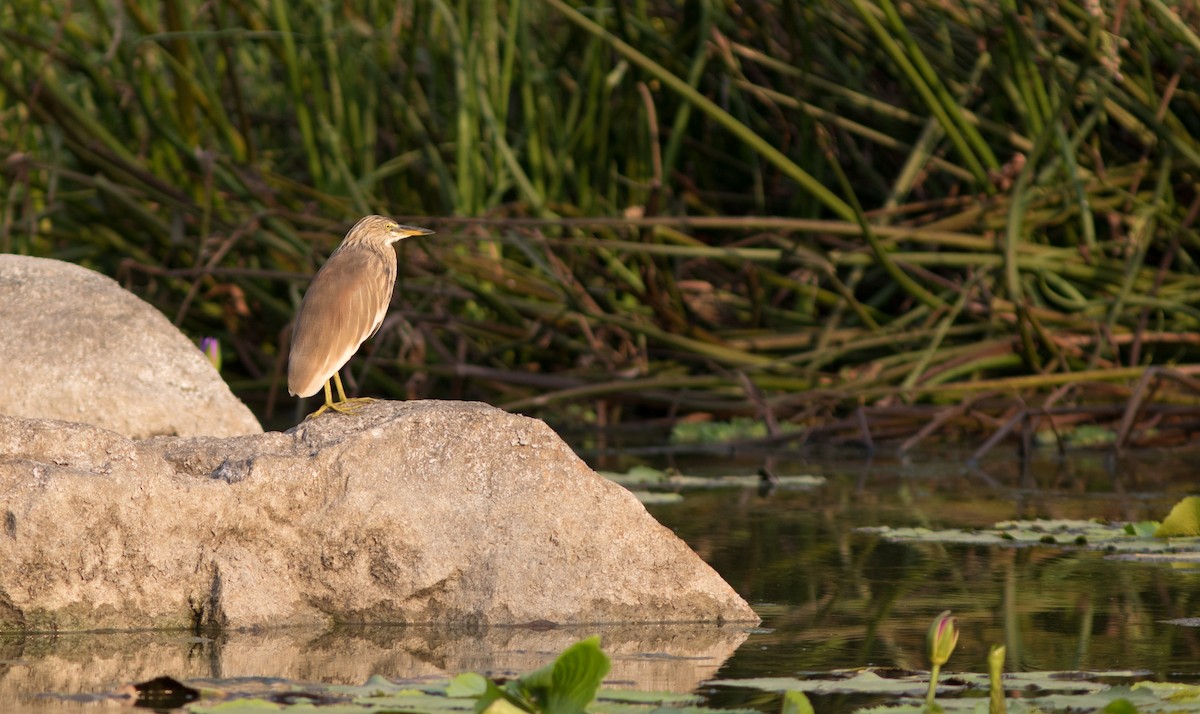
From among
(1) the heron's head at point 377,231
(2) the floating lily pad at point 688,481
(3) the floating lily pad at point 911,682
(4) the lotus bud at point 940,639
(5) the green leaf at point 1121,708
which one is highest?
(1) the heron's head at point 377,231

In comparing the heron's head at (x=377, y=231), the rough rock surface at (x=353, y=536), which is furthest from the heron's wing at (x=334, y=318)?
the rough rock surface at (x=353, y=536)

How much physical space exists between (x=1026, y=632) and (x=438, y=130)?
7.48 metres

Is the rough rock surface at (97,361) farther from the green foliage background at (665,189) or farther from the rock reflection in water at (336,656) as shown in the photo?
the green foliage background at (665,189)

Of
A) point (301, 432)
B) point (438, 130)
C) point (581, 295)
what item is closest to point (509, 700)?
point (301, 432)

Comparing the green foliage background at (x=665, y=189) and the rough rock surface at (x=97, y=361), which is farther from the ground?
the green foliage background at (x=665, y=189)

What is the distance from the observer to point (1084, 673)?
10.1ft

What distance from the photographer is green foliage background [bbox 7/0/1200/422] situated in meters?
7.75

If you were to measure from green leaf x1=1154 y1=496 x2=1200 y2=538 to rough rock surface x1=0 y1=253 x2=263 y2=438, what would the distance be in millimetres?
2669

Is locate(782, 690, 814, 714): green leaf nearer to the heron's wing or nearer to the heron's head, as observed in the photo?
the heron's wing

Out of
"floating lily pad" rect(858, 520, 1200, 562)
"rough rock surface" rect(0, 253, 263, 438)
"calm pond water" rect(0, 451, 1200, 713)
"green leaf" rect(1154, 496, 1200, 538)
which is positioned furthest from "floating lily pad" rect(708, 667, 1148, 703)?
"rough rock surface" rect(0, 253, 263, 438)

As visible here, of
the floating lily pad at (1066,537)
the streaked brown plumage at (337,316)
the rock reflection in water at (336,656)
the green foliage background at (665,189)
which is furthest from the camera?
the green foliage background at (665,189)

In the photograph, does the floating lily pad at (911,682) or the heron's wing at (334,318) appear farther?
the heron's wing at (334,318)

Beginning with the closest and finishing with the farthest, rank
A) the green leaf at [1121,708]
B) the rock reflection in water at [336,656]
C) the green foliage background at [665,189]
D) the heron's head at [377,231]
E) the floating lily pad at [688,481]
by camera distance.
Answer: the green leaf at [1121,708], the rock reflection in water at [336,656], the heron's head at [377,231], the floating lily pad at [688,481], the green foliage background at [665,189]

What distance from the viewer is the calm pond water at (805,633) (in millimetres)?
3164
